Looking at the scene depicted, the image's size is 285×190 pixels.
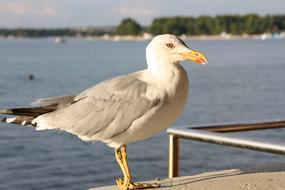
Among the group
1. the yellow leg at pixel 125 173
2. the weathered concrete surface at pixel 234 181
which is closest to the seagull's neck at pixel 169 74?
the yellow leg at pixel 125 173

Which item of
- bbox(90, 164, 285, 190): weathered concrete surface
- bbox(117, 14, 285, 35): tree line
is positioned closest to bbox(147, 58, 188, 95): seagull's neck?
bbox(90, 164, 285, 190): weathered concrete surface

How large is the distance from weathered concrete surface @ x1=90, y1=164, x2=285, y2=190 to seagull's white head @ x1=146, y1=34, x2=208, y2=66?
84cm

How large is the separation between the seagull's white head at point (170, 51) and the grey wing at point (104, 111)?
0.19 meters

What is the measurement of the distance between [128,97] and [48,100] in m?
0.58

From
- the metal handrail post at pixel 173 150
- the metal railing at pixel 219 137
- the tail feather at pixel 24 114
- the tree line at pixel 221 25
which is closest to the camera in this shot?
the tail feather at pixel 24 114

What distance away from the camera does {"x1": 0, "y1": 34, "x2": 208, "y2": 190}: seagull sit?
371cm

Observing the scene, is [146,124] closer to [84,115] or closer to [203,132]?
[84,115]

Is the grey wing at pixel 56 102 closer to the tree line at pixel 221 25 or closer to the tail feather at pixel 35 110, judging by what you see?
the tail feather at pixel 35 110

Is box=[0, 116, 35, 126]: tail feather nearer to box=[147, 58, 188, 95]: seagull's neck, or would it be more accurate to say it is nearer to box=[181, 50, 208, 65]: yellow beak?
box=[147, 58, 188, 95]: seagull's neck

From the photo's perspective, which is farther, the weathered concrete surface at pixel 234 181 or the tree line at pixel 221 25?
the tree line at pixel 221 25

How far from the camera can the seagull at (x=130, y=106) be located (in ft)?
12.2

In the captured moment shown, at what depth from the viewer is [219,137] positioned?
4.16m

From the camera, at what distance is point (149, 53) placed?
3857 mm

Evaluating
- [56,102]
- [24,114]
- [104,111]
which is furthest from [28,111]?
[104,111]
